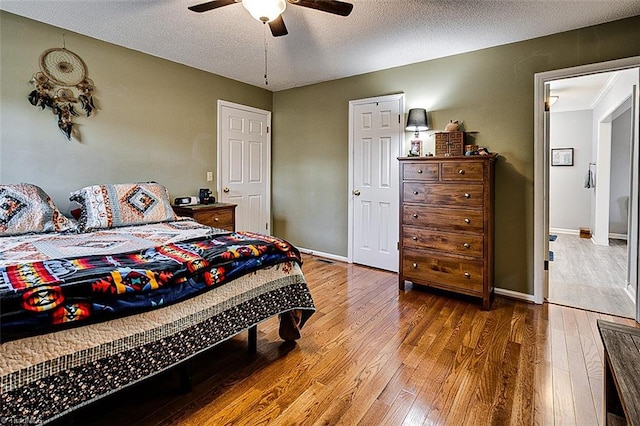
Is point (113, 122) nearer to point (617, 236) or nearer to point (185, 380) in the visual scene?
point (185, 380)

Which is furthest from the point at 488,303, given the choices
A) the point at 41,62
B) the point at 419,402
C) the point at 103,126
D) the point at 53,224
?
the point at 41,62

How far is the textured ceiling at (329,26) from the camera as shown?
2623 mm

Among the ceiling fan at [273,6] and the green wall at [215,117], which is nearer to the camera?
the ceiling fan at [273,6]

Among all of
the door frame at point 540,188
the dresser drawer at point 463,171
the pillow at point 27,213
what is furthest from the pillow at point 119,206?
the door frame at point 540,188

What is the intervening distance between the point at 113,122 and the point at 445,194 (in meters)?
3.33

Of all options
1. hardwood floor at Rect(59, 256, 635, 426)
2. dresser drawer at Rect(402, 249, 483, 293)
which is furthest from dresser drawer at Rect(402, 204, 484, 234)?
hardwood floor at Rect(59, 256, 635, 426)

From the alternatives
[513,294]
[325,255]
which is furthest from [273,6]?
[325,255]

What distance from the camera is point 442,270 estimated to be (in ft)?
10.7

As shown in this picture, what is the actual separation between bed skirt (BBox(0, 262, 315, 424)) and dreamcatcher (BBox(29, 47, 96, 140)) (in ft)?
8.19

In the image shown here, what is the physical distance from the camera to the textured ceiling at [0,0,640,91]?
2623 millimetres

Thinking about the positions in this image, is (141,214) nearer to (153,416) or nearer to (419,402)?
(153,416)

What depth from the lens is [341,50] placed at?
11.4 feet

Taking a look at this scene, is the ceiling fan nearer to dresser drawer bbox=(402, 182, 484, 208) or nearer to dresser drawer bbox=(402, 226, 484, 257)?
dresser drawer bbox=(402, 182, 484, 208)

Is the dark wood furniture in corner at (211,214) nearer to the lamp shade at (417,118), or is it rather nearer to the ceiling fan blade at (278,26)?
the ceiling fan blade at (278,26)
